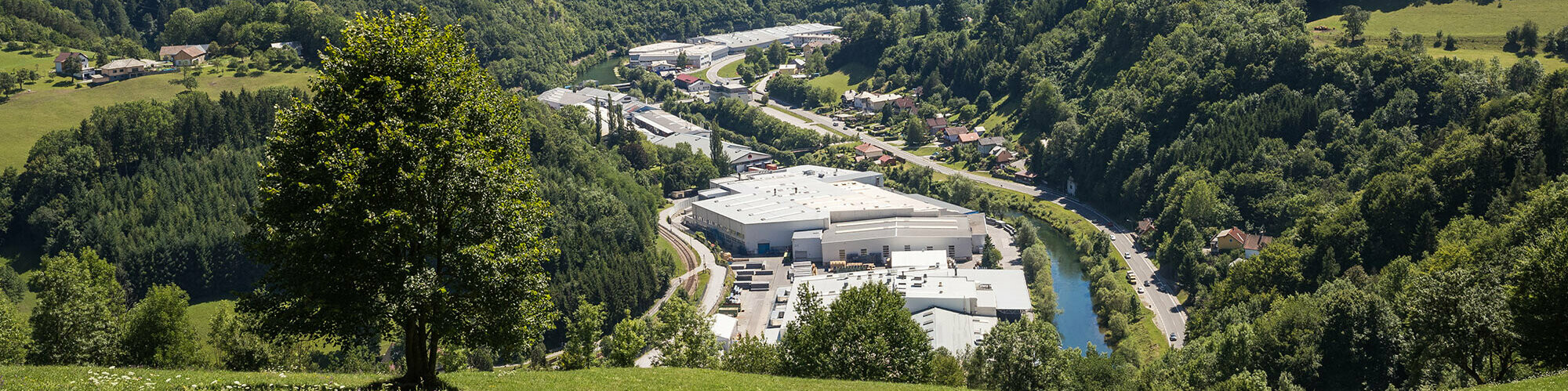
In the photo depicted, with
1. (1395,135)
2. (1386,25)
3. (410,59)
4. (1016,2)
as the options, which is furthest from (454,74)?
(1016,2)

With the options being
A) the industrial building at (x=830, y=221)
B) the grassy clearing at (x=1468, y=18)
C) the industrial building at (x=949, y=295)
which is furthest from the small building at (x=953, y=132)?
the industrial building at (x=949, y=295)

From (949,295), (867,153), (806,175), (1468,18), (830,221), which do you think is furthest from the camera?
(867,153)

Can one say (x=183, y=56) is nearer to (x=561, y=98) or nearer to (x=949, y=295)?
(x=561, y=98)

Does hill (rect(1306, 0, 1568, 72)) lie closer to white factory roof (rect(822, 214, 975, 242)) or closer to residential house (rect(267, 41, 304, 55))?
white factory roof (rect(822, 214, 975, 242))

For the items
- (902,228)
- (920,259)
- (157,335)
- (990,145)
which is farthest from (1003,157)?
(157,335)

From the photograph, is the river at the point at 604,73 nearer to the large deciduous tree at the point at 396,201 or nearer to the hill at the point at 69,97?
the hill at the point at 69,97

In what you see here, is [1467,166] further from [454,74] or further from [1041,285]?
[454,74]
